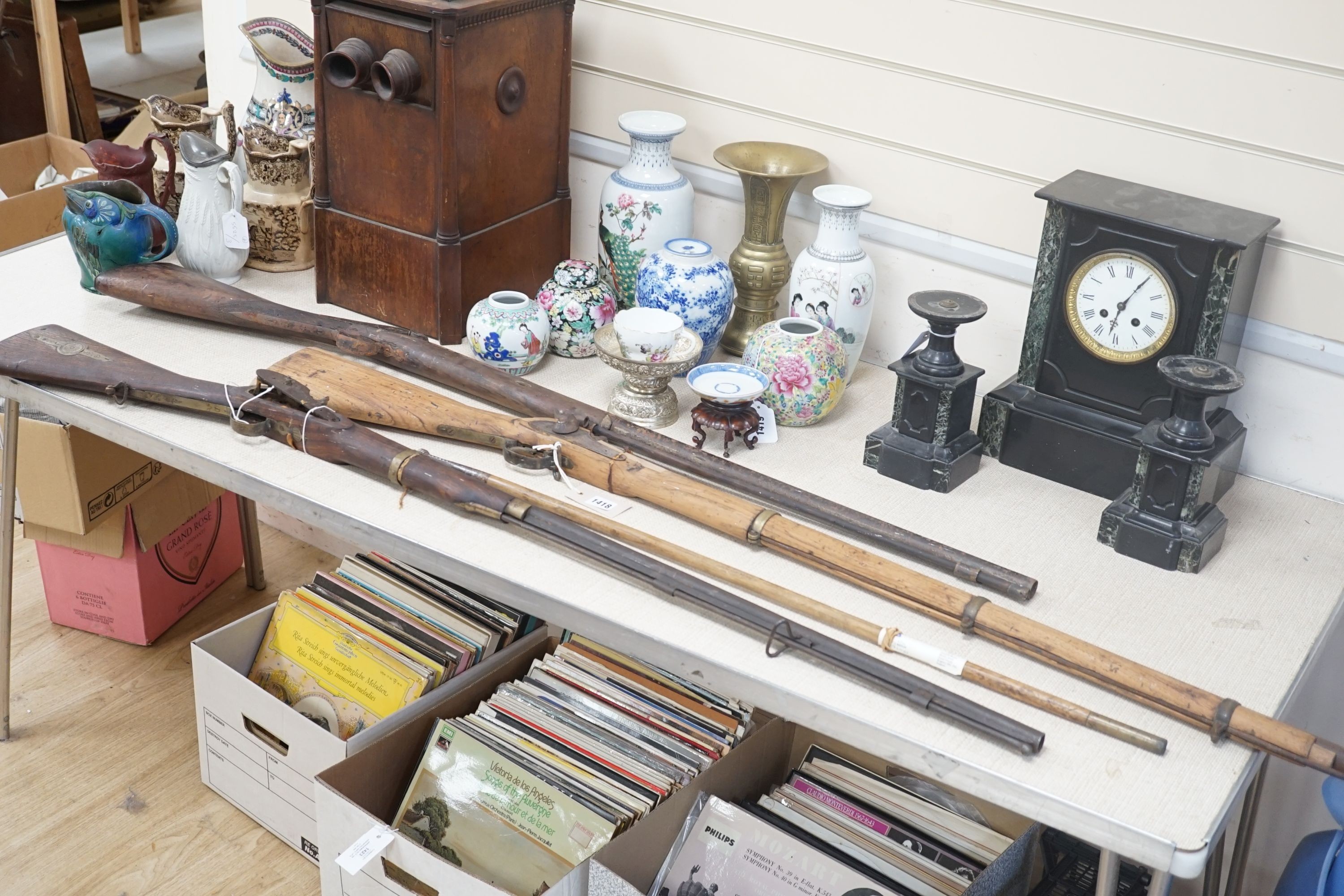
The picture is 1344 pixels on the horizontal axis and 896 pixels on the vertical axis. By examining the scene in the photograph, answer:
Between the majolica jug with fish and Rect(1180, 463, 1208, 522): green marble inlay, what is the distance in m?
1.43

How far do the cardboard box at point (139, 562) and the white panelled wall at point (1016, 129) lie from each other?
2.87ft

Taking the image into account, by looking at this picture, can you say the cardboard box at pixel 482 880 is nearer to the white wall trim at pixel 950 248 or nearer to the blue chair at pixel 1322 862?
the blue chair at pixel 1322 862

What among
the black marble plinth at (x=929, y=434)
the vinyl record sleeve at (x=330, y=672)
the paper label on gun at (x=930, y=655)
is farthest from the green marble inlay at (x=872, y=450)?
the vinyl record sleeve at (x=330, y=672)

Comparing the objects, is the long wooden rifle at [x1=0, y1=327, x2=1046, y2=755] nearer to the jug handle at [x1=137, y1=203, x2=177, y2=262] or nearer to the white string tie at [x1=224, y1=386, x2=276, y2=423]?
the white string tie at [x1=224, y1=386, x2=276, y2=423]

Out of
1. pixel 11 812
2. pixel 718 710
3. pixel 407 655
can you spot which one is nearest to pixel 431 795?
pixel 407 655

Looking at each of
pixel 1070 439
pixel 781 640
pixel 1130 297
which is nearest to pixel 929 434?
pixel 1070 439

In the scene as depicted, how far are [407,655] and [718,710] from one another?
1.45 ft

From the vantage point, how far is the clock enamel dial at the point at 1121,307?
4.70ft

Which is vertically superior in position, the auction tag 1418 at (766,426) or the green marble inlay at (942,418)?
the green marble inlay at (942,418)

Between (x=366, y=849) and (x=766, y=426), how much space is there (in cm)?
70

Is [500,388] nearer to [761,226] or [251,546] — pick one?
[761,226]

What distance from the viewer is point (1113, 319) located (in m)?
1.47

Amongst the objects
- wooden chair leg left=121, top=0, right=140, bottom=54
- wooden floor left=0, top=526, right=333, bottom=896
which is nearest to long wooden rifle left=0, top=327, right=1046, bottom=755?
wooden floor left=0, top=526, right=333, bottom=896

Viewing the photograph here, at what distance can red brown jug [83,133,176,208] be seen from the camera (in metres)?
1.90
